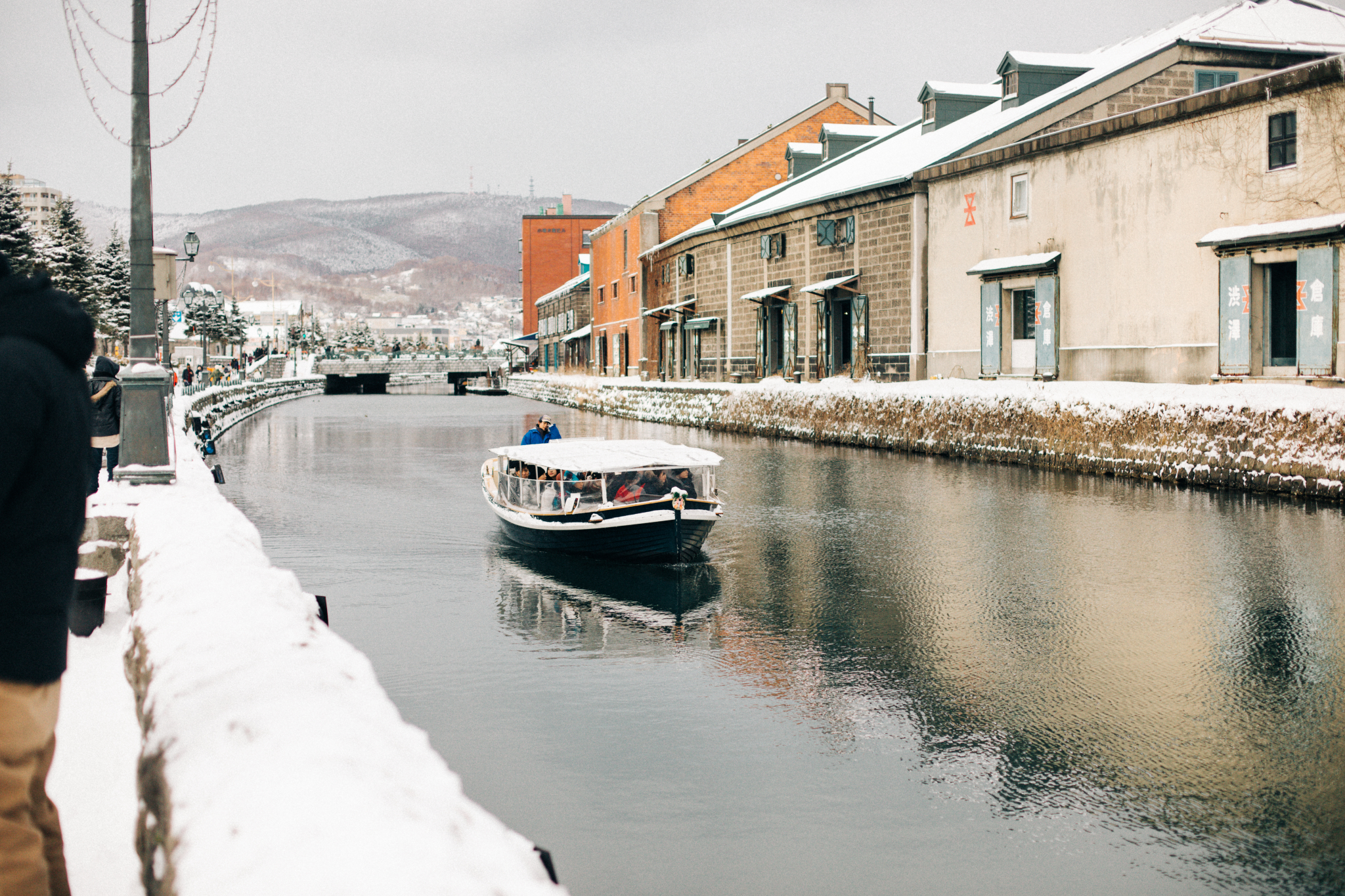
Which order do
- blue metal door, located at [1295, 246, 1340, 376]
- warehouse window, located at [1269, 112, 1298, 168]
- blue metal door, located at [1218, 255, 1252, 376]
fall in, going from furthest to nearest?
1. blue metal door, located at [1218, 255, 1252, 376]
2. warehouse window, located at [1269, 112, 1298, 168]
3. blue metal door, located at [1295, 246, 1340, 376]

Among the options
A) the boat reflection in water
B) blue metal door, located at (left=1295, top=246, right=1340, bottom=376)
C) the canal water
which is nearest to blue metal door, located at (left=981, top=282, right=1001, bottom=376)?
blue metal door, located at (left=1295, top=246, right=1340, bottom=376)

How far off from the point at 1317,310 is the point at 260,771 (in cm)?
2189

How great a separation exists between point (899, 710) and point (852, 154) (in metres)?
43.4

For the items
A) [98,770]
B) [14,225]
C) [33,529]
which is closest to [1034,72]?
[98,770]

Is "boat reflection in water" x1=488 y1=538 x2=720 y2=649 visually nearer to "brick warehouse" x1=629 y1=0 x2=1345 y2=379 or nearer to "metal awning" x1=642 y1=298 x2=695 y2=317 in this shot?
"brick warehouse" x1=629 y1=0 x2=1345 y2=379

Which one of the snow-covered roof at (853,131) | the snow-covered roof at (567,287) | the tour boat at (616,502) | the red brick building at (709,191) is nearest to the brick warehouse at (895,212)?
the snow-covered roof at (853,131)

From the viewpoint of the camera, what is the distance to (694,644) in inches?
398

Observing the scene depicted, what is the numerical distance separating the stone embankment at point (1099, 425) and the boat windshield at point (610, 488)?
959 centimetres

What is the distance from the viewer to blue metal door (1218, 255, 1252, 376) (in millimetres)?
22516

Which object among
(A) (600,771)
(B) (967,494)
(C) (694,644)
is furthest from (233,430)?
(A) (600,771)

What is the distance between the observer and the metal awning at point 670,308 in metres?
52.8

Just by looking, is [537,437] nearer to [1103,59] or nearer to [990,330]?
[990,330]

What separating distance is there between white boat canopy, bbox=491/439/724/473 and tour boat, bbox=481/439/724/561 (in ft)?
0.06

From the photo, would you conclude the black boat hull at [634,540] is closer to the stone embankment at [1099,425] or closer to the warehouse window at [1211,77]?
the stone embankment at [1099,425]
